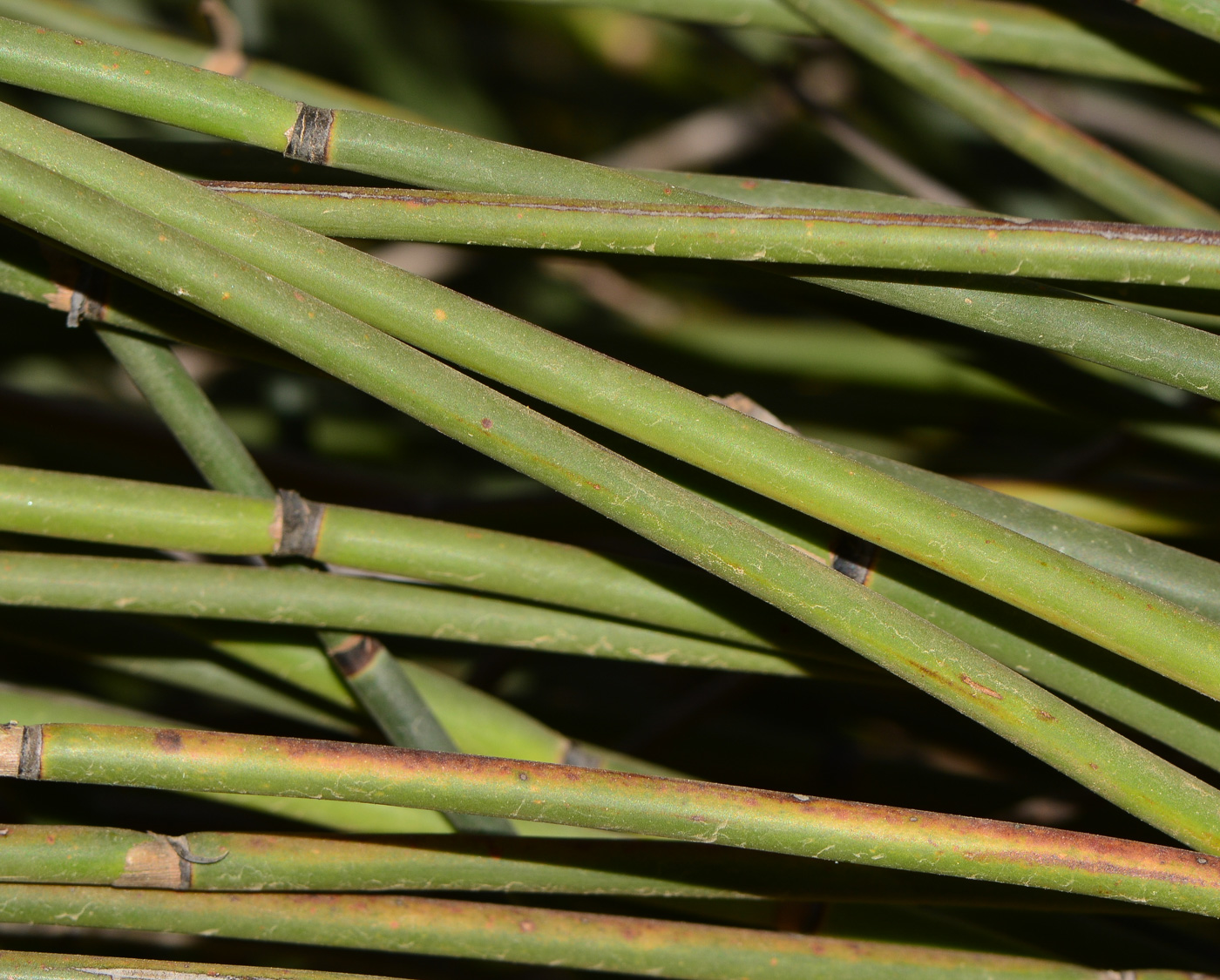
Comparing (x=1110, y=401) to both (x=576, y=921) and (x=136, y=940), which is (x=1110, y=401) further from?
(x=136, y=940)

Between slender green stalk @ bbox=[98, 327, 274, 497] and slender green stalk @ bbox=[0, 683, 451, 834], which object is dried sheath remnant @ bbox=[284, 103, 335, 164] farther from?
slender green stalk @ bbox=[0, 683, 451, 834]

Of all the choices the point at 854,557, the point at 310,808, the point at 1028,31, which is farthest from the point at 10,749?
the point at 1028,31

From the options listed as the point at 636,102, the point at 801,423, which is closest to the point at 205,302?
the point at 801,423

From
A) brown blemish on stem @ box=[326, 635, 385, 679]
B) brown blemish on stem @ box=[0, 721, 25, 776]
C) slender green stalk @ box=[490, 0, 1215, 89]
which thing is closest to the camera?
brown blemish on stem @ box=[0, 721, 25, 776]

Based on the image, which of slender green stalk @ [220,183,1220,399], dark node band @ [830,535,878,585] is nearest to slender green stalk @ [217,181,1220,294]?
slender green stalk @ [220,183,1220,399]

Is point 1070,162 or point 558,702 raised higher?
point 1070,162

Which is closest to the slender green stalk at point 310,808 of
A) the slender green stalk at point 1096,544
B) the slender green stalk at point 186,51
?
the slender green stalk at point 1096,544
